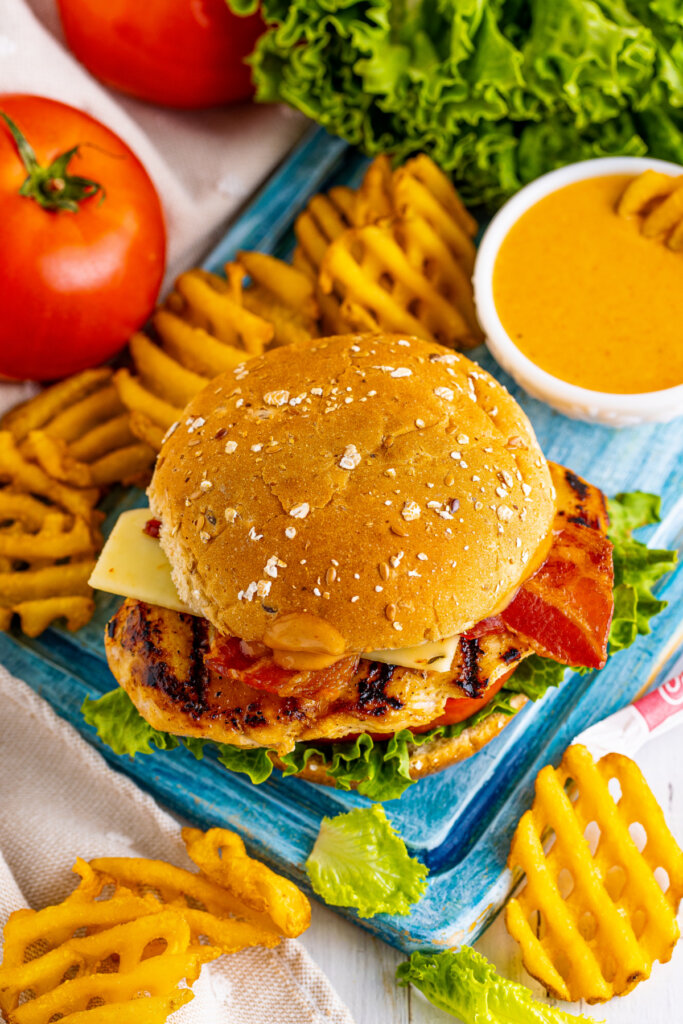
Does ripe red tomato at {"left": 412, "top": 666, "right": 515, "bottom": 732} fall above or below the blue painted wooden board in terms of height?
above

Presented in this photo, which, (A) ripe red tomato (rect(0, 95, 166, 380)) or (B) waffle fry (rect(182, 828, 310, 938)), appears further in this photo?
(A) ripe red tomato (rect(0, 95, 166, 380))

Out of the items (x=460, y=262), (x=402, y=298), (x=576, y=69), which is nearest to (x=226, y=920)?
(x=402, y=298)

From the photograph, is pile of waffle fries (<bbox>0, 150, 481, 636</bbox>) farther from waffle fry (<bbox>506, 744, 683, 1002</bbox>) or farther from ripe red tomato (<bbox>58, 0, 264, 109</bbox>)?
waffle fry (<bbox>506, 744, 683, 1002</bbox>)

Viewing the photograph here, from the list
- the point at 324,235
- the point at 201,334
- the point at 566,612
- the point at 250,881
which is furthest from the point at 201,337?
the point at 250,881

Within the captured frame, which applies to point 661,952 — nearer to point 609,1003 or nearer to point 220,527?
point 609,1003

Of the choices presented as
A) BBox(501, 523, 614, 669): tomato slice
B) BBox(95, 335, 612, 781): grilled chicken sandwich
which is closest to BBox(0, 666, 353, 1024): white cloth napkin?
BBox(95, 335, 612, 781): grilled chicken sandwich
